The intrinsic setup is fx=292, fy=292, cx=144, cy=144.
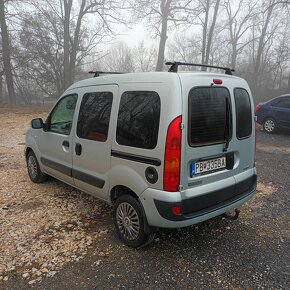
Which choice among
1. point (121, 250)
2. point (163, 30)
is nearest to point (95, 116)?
point (121, 250)

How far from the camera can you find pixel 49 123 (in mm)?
4715

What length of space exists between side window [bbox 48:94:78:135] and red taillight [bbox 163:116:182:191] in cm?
188

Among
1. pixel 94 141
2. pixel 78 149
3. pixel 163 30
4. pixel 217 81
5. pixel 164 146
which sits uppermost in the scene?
pixel 163 30

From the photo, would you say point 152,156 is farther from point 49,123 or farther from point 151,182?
point 49,123

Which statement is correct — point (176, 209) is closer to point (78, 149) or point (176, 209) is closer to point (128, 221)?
point (128, 221)

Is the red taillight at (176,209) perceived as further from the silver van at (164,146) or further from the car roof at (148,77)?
the car roof at (148,77)

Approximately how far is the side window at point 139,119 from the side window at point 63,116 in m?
1.18

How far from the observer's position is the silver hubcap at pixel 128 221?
3.25m

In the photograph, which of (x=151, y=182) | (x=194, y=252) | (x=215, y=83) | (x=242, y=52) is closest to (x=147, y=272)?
(x=194, y=252)

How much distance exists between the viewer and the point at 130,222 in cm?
331

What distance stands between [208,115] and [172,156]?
632mm

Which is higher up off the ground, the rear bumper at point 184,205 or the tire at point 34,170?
the rear bumper at point 184,205

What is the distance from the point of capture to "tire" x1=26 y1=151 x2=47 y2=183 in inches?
206

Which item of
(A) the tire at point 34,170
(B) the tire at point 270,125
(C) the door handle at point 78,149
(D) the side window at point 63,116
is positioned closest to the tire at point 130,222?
(C) the door handle at point 78,149
